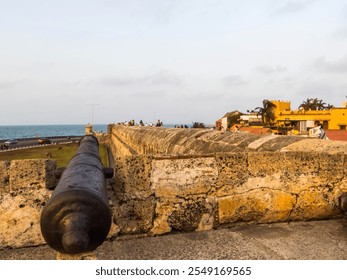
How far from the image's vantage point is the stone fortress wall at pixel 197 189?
2852mm

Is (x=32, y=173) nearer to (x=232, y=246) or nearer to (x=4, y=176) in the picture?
(x=4, y=176)

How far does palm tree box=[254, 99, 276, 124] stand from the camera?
5432 centimetres

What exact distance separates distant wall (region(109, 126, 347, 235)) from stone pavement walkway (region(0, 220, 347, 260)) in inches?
6.2

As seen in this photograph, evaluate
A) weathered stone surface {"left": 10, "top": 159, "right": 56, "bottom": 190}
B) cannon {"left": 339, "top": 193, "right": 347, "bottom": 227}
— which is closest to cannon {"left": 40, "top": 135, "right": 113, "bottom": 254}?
weathered stone surface {"left": 10, "top": 159, "right": 56, "bottom": 190}

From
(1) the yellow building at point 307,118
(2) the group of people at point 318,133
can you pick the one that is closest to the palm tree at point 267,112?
(1) the yellow building at point 307,118

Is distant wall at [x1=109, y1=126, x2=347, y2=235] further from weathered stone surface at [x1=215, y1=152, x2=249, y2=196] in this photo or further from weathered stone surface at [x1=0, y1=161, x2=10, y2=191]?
weathered stone surface at [x1=0, y1=161, x2=10, y2=191]

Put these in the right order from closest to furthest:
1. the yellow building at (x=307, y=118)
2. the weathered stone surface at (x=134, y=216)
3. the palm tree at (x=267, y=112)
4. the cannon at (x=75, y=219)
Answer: the cannon at (x=75, y=219) < the weathered stone surface at (x=134, y=216) < the yellow building at (x=307, y=118) < the palm tree at (x=267, y=112)

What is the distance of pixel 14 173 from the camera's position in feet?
9.29

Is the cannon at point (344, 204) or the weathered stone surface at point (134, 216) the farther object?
the cannon at point (344, 204)

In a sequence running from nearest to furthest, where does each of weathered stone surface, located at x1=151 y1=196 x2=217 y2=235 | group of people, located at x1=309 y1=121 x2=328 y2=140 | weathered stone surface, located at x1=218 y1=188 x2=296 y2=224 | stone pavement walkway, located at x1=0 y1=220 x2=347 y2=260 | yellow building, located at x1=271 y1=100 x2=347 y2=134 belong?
stone pavement walkway, located at x1=0 y1=220 x2=347 y2=260
weathered stone surface, located at x1=151 y1=196 x2=217 y2=235
weathered stone surface, located at x1=218 y1=188 x2=296 y2=224
group of people, located at x1=309 y1=121 x2=328 y2=140
yellow building, located at x1=271 y1=100 x2=347 y2=134

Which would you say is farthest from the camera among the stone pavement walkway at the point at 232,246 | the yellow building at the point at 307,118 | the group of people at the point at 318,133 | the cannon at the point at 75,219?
the yellow building at the point at 307,118

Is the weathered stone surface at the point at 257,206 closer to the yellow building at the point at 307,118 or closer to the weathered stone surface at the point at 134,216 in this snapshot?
the weathered stone surface at the point at 134,216

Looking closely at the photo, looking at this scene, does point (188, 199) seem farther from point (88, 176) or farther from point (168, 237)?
point (88, 176)
